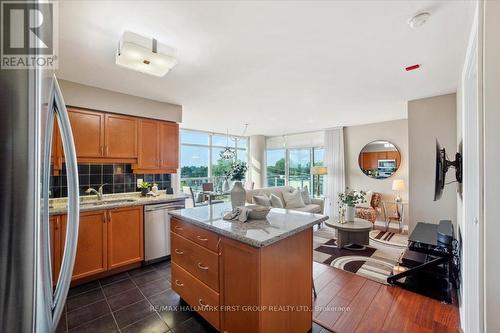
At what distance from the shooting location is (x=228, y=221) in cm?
181

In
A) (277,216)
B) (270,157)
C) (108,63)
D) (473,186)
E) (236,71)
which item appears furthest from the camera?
(270,157)

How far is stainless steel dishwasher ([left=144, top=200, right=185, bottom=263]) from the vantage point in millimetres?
3012

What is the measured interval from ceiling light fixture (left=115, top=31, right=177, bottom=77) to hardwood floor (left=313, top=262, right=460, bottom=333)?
108 inches

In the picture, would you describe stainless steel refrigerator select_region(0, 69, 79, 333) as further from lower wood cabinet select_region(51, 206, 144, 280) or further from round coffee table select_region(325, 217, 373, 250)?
round coffee table select_region(325, 217, 373, 250)

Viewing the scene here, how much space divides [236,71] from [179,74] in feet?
Result: 2.24

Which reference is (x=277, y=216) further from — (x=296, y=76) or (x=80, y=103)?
(x=80, y=103)

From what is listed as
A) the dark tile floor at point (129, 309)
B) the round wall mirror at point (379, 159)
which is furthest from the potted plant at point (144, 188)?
the round wall mirror at point (379, 159)

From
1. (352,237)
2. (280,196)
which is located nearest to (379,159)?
(352,237)

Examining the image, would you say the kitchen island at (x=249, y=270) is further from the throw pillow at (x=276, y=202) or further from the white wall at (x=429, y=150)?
the throw pillow at (x=276, y=202)

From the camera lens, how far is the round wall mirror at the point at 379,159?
4992 mm

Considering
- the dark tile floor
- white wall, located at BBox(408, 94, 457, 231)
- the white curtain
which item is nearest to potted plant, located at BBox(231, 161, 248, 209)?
the dark tile floor

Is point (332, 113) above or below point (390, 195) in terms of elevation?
above

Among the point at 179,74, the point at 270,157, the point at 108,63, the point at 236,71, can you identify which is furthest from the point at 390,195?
the point at 108,63

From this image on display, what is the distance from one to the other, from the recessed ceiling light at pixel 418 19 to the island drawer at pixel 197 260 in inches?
89.3
